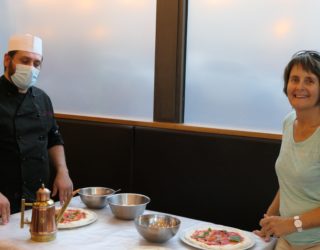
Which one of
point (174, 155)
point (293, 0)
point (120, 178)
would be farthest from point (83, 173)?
point (293, 0)

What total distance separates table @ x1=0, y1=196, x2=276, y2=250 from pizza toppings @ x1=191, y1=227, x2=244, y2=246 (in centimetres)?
6

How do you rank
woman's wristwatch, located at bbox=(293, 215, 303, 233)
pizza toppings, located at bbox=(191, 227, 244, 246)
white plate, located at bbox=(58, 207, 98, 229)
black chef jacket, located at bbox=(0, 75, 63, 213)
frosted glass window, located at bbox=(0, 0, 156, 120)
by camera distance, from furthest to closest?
1. frosted glass window, located at bbox=(0, 0, 156, 120)
2. black chef jacket, located at bbox=(0, 75, 63, 213)
3. white plate, located at bbox=(58, 207, 98, 229)
4. pizza toppings, located at bbox=(191, 227, 244, 246)
5. woman's wristwatch, located at bbox=(293, 215, 303, 233)

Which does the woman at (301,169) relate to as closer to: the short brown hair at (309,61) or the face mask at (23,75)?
the short brown hair at (309,61)

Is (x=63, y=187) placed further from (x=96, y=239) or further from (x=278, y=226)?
(x=278, y=226)

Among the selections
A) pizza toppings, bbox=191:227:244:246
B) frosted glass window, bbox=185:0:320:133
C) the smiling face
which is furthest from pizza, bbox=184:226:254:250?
frosted glass window, bbox=185:0:320:133

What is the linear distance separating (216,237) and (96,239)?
46 centimetres

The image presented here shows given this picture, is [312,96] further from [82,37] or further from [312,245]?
[82,37]

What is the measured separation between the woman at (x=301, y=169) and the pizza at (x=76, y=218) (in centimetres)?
71

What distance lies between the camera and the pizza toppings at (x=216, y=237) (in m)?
1.67

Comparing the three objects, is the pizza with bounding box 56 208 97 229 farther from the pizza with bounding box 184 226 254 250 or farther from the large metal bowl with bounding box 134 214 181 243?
the pizza with bounding box 184 226 254 250

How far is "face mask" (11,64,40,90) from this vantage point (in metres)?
2.14

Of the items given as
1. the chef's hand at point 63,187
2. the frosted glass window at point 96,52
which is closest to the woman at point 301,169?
the chef's hand at point 63,187

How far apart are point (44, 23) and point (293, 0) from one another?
192 centimetres

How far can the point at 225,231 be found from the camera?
5.85ft
